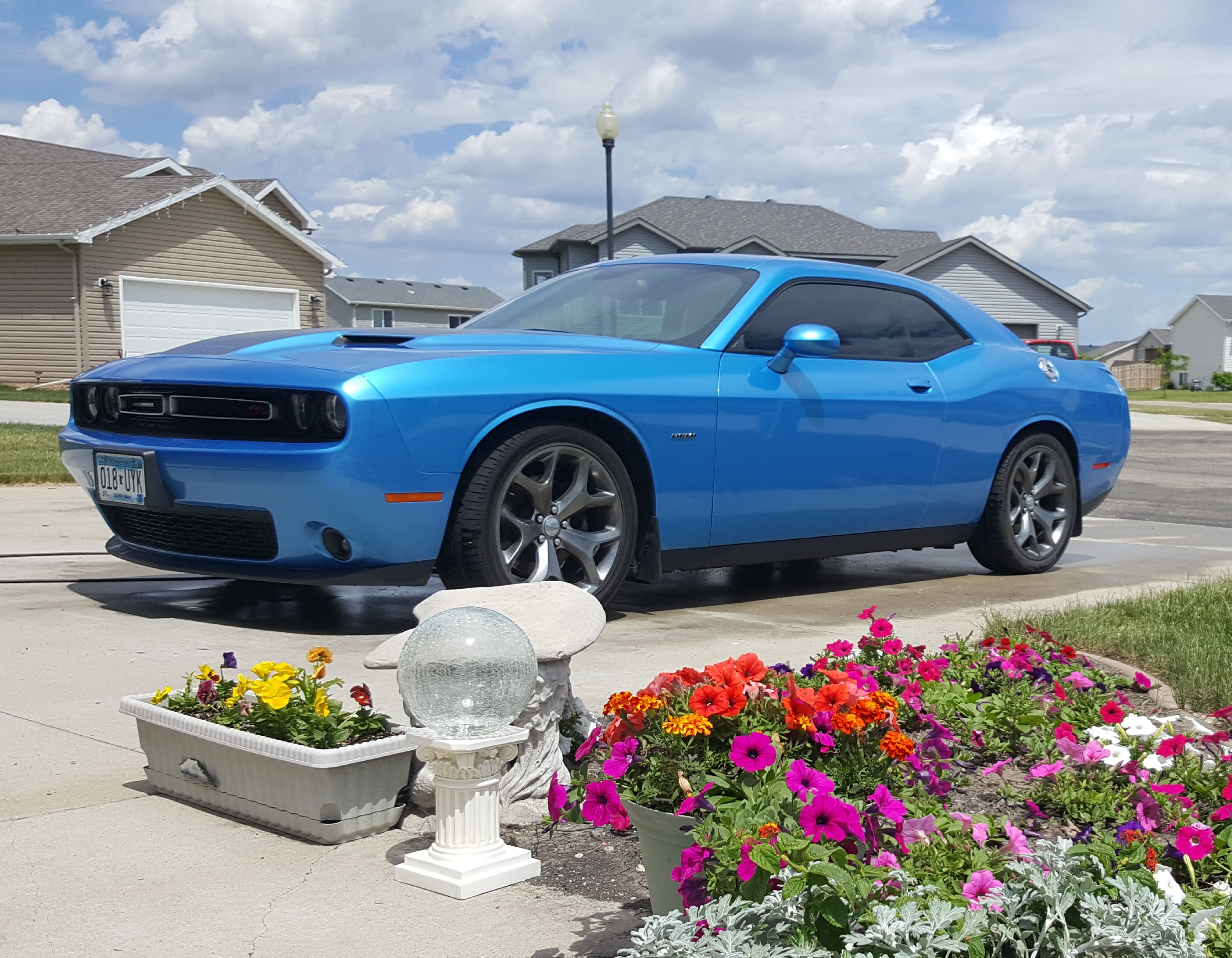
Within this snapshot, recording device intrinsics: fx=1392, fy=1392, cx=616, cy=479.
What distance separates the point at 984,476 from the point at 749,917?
497 centimetres

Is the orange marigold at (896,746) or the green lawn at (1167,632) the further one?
the green lawn at (1167,632)

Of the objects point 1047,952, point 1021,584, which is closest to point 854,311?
point 1021,584

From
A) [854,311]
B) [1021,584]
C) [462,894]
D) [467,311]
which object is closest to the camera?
[462,894]

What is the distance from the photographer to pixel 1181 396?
2210 inches

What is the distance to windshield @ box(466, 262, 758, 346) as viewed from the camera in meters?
5.81

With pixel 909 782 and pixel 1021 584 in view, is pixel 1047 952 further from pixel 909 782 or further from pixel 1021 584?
pixel 1021 584

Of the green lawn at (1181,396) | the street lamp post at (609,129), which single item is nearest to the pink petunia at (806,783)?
the street lamp post at (609,129)

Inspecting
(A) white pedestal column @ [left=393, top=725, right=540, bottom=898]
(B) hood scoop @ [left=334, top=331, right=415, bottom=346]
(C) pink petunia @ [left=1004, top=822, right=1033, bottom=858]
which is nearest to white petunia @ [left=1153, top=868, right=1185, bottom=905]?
(C) pink petunia @ [left=1004, top=822, right=1033, bottom=858]

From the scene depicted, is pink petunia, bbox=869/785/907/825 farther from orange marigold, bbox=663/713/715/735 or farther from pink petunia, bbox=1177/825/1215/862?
pink petunia, bbox=1177/825/1215/862

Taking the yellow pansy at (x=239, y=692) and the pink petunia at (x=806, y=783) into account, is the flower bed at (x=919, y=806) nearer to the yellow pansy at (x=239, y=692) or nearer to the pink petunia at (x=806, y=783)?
the pink petunia at (x=806, y=783)

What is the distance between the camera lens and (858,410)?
6055 millimetres

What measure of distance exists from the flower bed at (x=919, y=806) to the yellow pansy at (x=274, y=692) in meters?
0.68

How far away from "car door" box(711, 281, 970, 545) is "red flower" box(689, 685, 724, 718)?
305 cm

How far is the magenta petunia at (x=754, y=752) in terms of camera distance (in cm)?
233
